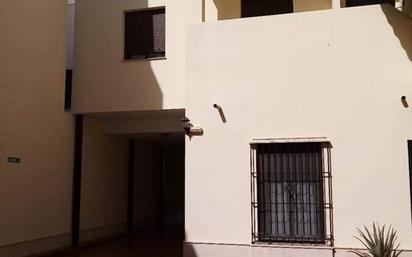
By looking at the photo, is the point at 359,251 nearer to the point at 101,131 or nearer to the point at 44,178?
the point at 44,178

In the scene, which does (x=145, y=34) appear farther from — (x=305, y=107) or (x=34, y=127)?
(x=305, y=107)

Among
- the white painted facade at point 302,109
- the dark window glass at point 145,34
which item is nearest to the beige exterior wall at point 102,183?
the dark window glass at point 145,34

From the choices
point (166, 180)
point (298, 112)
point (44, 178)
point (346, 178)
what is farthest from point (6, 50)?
point (166, 180)

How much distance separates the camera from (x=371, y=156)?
9.28 m

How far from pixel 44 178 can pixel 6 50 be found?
3.05 m

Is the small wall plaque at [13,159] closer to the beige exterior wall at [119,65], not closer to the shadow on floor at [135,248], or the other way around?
the shadow on floor at [135,248]

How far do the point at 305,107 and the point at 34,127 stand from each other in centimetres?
608

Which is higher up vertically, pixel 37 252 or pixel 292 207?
pixel 292 207

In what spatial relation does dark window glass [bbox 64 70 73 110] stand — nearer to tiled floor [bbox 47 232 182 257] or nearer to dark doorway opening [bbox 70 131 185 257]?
dark doorway opening [bbox 70 131 185 257]

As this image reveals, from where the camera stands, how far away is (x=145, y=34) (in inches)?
502

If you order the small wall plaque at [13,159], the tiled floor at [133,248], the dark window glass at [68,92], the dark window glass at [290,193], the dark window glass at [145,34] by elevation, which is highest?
the dark window glass at [145,34]

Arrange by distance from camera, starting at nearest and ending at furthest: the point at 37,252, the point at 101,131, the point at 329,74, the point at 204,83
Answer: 1. the point at 329,74
2. the point at 204,83
3. the point at 37,252
4. the point at 101,131

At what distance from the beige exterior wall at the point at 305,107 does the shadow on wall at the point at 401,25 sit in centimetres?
2

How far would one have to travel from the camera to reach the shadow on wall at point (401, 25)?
9438 millimetres
